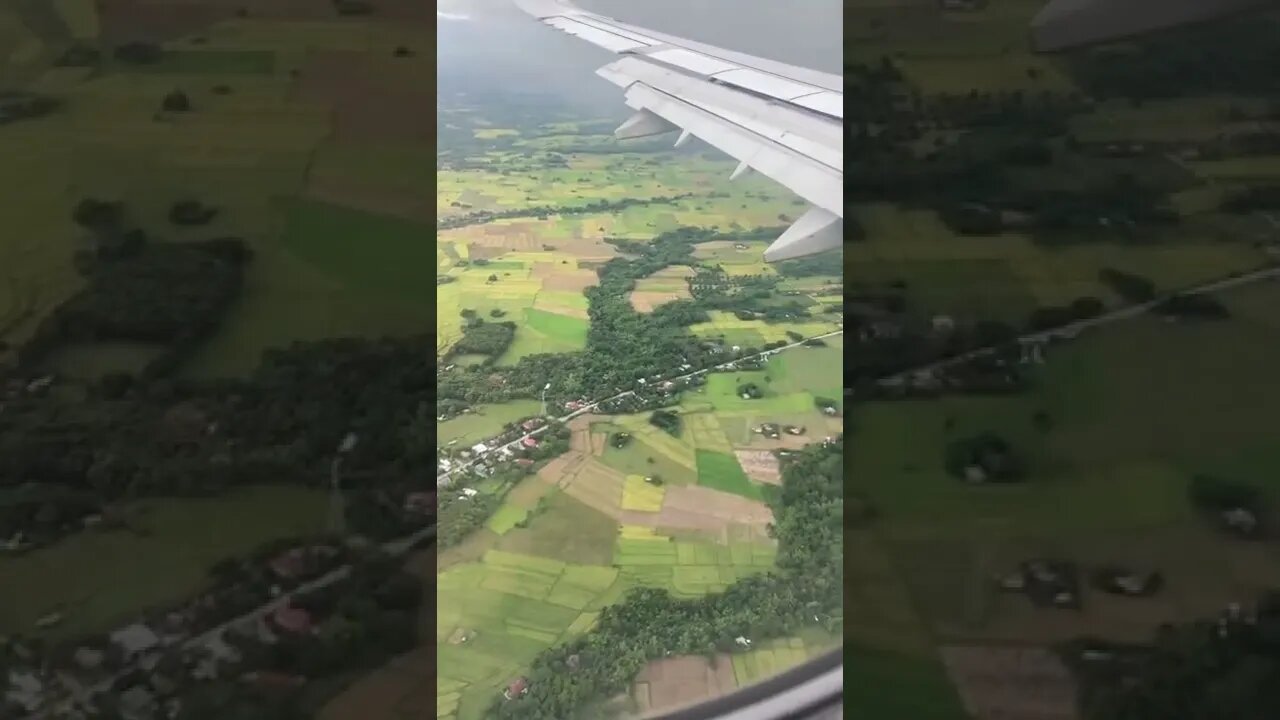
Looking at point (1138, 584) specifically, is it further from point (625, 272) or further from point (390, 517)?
point (390, 517)

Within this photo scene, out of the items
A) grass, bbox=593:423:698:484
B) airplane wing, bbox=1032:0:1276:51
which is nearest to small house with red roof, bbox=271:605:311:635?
grass, bbox=593:423:698:484

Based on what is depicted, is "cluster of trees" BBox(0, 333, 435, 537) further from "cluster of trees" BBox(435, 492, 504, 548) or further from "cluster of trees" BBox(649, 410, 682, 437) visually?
"cluster of trees" BBox(649, 410, 682, 437)

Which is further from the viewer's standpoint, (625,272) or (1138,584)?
(625,272)

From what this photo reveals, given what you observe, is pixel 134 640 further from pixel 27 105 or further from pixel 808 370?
pixel 808 370

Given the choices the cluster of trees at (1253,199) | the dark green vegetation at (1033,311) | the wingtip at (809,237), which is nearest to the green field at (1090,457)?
the dark green vegetation at (1033,311)

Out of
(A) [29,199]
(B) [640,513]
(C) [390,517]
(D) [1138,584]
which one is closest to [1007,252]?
(D) [1138,584]

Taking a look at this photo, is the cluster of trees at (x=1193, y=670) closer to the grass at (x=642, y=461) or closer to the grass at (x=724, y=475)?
the grass at (x=724, y=475)
